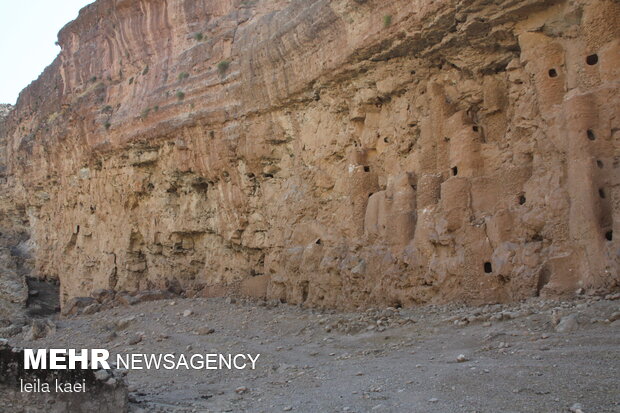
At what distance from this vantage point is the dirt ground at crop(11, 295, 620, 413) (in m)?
6.57

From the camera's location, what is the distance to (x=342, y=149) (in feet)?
51.7

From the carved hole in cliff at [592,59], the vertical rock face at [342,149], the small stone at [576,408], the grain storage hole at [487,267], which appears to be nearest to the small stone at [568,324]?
the vertical rock face at [342,149]

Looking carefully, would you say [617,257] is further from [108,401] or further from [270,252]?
[270,252]

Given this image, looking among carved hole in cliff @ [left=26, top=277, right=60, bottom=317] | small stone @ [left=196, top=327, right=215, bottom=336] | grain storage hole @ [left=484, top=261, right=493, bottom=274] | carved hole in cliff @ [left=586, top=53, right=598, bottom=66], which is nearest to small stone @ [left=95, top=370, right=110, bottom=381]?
small stone @ [left=196, top=327, right=215, bottom=336]

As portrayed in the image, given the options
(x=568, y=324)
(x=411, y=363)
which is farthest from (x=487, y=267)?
(x=411, y=363)

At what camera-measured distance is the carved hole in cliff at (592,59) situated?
34.9 feet

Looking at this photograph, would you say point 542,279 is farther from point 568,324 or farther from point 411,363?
point 411,363

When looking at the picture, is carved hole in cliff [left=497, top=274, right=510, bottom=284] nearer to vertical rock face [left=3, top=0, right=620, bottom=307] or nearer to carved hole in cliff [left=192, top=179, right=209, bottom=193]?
vertical rock face [left=3, top=0, right=620, bottom=307]

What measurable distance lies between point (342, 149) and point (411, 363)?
26.6 ft

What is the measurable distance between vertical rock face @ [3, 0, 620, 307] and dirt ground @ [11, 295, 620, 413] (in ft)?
4.13

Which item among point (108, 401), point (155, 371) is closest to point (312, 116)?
point (155, 371)

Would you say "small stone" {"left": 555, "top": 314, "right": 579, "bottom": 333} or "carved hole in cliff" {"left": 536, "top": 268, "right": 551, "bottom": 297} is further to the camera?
"carved hole in cliff" {"left": 536, "top": 268, "right": 551, "bottom": 297}

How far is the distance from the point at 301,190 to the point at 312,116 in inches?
82.7

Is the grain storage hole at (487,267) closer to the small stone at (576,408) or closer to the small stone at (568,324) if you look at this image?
the small stone at (568,324)
